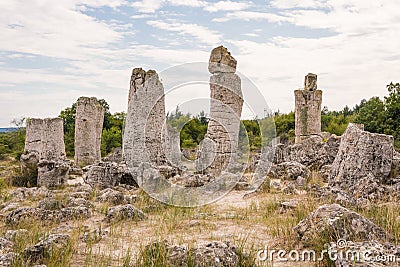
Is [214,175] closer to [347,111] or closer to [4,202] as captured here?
[4,202]

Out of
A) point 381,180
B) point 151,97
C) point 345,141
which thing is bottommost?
point 381,180

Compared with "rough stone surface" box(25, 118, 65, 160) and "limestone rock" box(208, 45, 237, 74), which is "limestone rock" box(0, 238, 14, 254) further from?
"rough stone surface" box(25, 118, 65, 160)

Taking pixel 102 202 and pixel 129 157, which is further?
pixel 129 157

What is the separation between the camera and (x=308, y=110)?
1894 cm

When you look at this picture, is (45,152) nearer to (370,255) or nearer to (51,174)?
(51,174)

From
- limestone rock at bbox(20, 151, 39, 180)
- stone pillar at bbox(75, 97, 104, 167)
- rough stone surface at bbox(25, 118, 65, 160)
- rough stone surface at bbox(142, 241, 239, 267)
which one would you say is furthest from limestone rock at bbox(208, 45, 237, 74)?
rough stone surface at bbox(142, 241, 239, 267)

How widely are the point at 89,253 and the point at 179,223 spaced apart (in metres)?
1.88

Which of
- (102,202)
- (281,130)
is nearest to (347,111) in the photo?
(281,130)

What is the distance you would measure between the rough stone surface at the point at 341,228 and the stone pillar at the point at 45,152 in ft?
26.4

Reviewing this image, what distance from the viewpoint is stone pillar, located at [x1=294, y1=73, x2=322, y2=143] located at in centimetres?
1886

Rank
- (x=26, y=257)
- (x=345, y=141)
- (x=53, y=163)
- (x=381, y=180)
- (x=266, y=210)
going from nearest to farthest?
1. (x=26, y=257)
2. (x=266, y=210)
3. (x=381, y=180)
4. (x=345, y=141)
5. (x=53, y=163)

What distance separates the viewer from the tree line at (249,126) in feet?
79.8

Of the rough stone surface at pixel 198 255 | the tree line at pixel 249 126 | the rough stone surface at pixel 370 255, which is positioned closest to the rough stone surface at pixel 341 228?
the rough stone surface at pixel 370 255

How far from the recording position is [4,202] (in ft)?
28.3
